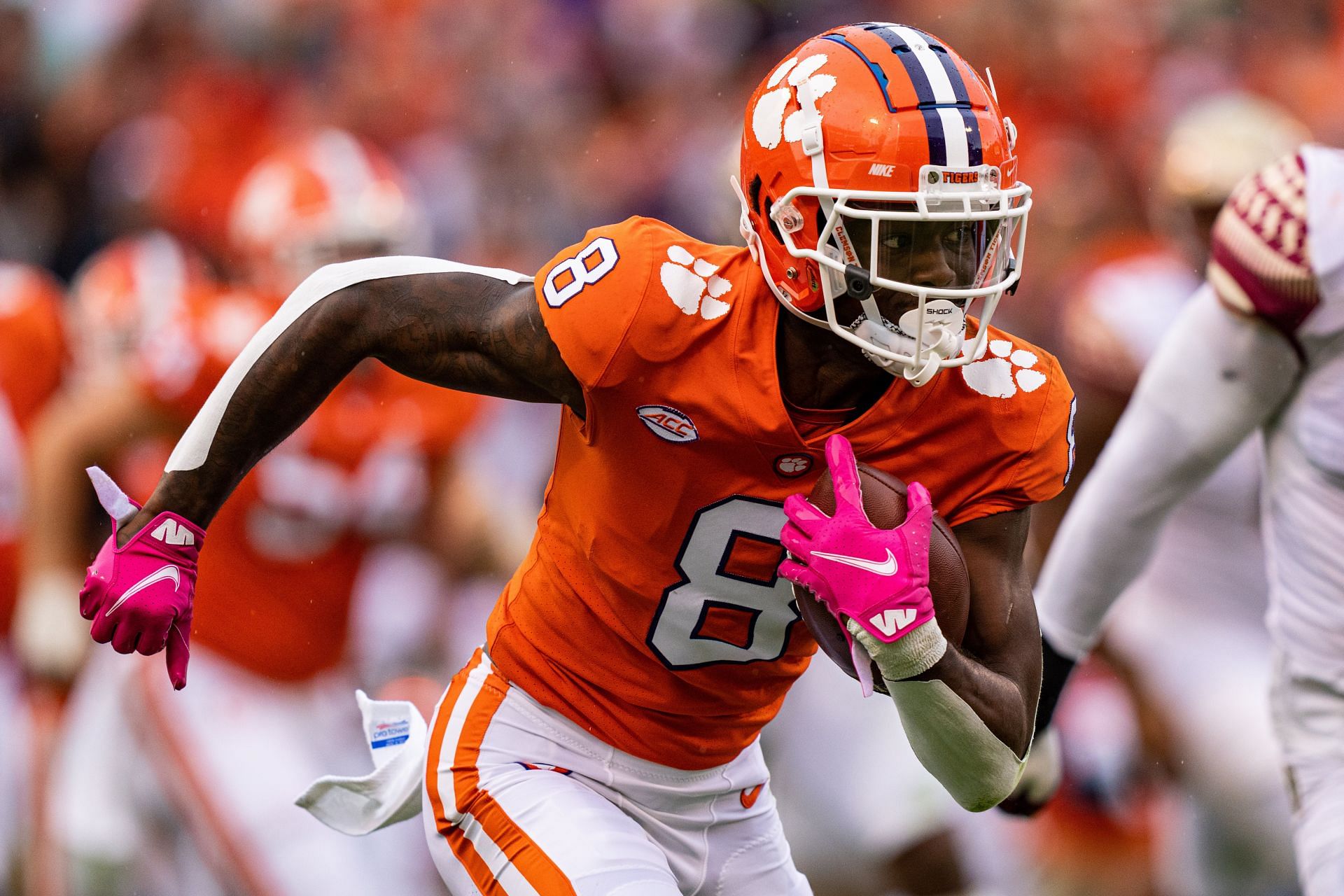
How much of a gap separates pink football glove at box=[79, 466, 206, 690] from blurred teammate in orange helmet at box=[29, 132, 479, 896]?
2.24 metres

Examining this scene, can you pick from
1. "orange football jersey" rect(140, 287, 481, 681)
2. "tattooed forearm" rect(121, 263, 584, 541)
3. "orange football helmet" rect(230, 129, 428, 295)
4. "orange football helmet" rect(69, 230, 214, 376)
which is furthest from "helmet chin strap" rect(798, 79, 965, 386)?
"orange football helmet" rect(69, 230, 214, 376)

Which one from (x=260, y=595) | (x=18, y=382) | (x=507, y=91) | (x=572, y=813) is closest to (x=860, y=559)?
(x=572, y=813)

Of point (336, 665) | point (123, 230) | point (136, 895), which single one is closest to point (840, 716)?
point (336, 665)

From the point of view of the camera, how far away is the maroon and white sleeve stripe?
3359mm

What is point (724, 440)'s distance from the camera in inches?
107

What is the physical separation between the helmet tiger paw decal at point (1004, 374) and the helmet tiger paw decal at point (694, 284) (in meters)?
0.38

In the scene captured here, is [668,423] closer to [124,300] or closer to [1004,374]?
[1004,374]

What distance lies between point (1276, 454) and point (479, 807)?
178 cm

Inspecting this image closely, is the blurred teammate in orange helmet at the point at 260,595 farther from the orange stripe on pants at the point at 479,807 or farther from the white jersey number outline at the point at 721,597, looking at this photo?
the white jersey number outline at the point at 721,597

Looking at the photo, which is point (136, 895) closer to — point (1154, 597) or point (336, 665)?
point (336, 665)

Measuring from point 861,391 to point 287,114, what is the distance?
22.4 ft

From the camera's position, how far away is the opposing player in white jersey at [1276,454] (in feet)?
11.1

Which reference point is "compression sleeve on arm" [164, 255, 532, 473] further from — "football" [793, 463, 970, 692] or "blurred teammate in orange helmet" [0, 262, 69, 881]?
"blurred teammate in orange helmet" [0, 262, 69, 881]

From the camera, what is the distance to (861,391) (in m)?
2.79
